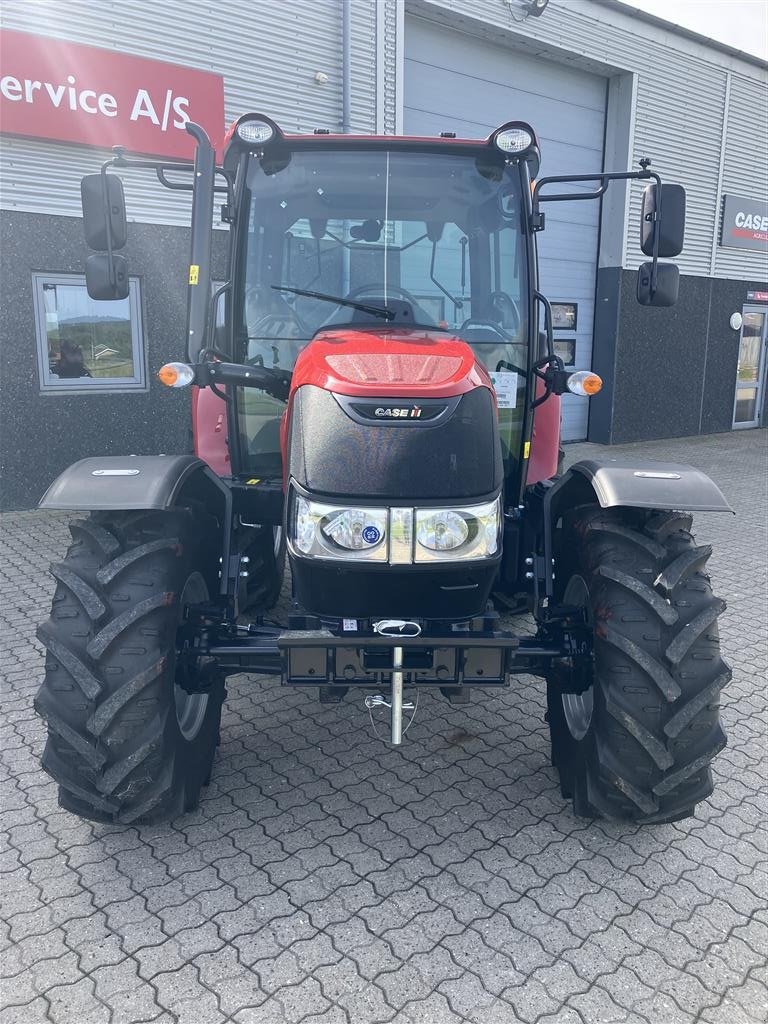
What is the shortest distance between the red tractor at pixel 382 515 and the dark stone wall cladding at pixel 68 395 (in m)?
4.46

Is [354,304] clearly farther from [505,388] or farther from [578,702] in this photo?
[578,702]

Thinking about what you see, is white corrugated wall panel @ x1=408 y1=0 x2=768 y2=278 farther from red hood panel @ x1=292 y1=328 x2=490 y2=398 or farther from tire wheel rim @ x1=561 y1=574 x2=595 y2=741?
tire wheel rim @ x1=561 y1=574 x2=595 y2=741

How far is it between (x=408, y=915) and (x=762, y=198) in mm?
15029

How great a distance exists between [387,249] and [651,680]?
79.6 inches

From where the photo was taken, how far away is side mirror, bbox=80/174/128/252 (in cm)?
315

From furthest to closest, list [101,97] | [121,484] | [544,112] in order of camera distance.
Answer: [544,112]
[101,97]
[121,484]

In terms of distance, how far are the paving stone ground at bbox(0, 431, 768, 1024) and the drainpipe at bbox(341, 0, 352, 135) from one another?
7374 millimetres

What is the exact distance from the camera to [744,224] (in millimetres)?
13930

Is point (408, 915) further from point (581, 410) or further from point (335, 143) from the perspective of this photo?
point (581, 410)

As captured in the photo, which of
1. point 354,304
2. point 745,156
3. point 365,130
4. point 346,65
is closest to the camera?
point 354,304

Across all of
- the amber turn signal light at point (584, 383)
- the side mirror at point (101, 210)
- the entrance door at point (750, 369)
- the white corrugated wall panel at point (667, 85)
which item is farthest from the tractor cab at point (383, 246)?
the entrance door at point (750, 369)

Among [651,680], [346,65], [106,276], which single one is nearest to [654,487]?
[651,680]

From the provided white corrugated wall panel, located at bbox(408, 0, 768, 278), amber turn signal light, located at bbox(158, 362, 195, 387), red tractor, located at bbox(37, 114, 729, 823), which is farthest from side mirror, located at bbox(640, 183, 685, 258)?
white corrugated wall panel, located at bbox(408, 0, 768, 278)

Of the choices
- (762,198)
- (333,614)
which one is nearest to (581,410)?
(762,198)
